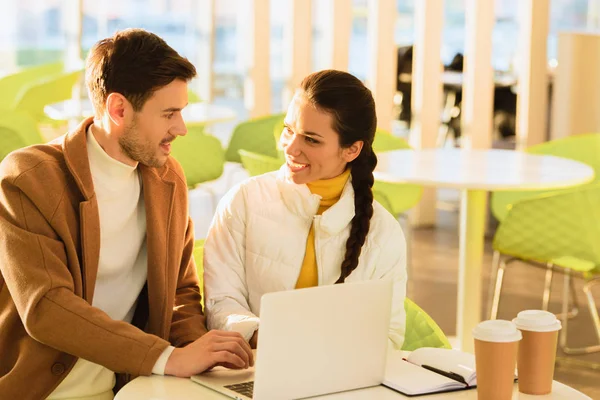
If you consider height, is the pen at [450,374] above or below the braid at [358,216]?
below

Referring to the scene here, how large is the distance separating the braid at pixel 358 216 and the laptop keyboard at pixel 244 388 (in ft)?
1.57

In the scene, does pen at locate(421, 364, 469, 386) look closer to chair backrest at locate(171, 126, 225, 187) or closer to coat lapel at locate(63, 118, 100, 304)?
coat lapel at locate(63, 118, 100, 304)

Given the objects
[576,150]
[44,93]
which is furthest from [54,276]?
[44,93]

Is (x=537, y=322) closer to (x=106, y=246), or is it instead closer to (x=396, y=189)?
(x=106, y=246)

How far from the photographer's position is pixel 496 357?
192 cm

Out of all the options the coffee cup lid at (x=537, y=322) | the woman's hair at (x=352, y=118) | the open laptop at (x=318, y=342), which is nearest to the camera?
the open laptop at (x=318, y=342)

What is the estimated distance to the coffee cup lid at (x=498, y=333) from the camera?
190 centimetres

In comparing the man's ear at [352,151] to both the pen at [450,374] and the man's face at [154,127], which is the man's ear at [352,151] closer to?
the man's face at [154,127]

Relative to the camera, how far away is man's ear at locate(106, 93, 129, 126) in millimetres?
2328

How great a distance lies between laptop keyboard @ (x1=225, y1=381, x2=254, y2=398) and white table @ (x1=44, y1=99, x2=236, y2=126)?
3.58m

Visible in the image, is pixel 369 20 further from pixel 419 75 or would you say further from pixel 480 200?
pixel 480 200

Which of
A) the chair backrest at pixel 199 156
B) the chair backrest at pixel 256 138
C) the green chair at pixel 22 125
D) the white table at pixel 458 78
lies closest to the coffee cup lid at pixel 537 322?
the chair backrest at pixel 199 156

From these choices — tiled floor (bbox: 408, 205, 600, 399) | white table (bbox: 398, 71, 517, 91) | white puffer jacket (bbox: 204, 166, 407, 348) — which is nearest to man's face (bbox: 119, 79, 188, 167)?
white puffer jacket (bbox: 204, 166, 407, 348)

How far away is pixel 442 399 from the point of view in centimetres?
204
